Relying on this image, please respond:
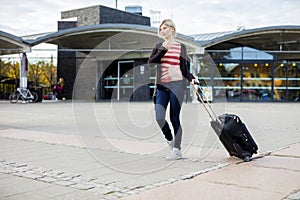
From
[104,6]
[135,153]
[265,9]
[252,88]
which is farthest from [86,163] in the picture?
[104,6]

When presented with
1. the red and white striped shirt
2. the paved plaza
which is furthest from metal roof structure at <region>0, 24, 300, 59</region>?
the red and white striped shirt

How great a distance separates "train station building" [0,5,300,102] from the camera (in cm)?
2303

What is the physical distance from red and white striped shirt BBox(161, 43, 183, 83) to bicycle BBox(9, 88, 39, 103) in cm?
1901

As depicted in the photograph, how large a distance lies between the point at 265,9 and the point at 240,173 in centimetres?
1936

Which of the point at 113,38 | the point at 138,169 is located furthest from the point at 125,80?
the point at 138,169

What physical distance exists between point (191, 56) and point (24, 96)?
9.64 meters

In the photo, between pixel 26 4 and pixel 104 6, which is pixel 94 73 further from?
pixel 26 4

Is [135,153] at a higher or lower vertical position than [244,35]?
lower

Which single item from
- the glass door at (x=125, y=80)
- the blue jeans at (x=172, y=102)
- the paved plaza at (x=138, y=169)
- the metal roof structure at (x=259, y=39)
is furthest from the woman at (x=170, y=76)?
the glass door at (x=125, y=80)

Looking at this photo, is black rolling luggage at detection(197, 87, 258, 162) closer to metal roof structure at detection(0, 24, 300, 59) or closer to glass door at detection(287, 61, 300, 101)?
metal roof structure at detection(0, 24, 300, 59)

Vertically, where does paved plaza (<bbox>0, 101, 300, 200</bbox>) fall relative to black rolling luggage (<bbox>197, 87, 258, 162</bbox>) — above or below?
below

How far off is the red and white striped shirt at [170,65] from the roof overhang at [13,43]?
18.3 m

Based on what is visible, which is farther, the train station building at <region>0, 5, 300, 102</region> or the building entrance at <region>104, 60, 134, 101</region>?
the building entrance at <region>104, 60, 134, 101</region>

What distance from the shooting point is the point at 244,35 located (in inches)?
917
